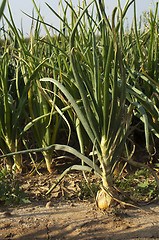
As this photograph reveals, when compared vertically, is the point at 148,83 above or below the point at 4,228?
above

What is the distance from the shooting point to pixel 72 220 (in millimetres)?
1154

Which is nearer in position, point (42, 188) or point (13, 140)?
point (42, 188)

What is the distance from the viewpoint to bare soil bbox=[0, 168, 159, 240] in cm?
106

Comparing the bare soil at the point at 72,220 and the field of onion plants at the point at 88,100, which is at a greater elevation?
the field of onion plants at the point at 88,100

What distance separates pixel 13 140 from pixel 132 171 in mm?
723

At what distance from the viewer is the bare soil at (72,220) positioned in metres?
1.06

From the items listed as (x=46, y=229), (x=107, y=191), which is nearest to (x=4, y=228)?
(x=46, y=229)

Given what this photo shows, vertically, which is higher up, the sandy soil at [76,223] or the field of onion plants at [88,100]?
the field of onion plants at [88,100]

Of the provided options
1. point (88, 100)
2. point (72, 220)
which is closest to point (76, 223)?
point (72, 220)

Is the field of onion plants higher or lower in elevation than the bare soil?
higher

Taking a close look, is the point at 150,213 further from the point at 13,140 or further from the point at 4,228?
the point at 13,140

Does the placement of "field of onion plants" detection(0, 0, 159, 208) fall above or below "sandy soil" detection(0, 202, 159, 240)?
above

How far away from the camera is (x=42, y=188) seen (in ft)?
4.68

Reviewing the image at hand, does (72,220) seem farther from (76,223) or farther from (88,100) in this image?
(88,100)
